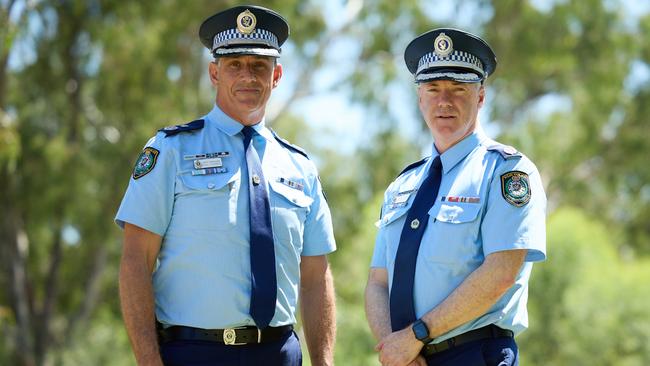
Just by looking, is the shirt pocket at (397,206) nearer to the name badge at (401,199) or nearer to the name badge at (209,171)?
the name badge at (401,199)

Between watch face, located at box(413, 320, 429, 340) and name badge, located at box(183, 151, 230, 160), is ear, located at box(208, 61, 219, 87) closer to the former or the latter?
name badge, located at box(183, 151, 230, 160)

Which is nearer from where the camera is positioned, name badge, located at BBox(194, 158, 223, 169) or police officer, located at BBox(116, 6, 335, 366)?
police officer, located at BBox(116, 6, 335, 366)

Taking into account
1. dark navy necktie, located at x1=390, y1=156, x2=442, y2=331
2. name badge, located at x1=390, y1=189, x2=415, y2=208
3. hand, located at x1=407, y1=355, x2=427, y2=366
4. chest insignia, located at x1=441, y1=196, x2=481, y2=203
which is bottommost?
hand, located at x1=407, y1=355, x2=427, y2=366

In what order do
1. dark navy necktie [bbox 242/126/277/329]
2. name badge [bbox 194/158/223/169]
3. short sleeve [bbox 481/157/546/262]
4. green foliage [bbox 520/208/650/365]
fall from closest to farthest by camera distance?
1. short sleeve [bbox 481/157/546/262]
2. dark navy necktie [bbox 242/126/277/329]
3. name badge [bbox 194/158/223/169]
4. green foliage [bbox 520/208/650/365]

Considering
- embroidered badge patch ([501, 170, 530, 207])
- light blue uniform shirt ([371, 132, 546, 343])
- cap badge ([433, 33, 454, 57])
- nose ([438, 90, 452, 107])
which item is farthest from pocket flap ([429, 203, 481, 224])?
cap badge ([433, 33, 454, 57])

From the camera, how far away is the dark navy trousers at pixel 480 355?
4109mm

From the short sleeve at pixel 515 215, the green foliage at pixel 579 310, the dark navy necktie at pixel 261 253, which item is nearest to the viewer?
the short sleeve at pixel 515 215

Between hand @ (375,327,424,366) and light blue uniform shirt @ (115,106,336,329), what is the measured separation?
439 millimetres

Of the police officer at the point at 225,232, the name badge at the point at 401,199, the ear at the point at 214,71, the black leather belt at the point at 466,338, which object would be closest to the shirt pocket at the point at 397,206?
the name badge at the point at 401,199

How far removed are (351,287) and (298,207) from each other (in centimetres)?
1129

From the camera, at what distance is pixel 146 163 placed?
4.26 m

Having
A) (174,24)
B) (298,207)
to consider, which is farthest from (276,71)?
(174,24)

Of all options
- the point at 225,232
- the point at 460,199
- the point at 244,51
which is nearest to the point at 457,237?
the point at 460,199

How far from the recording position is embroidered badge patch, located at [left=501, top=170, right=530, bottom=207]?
4.14m
